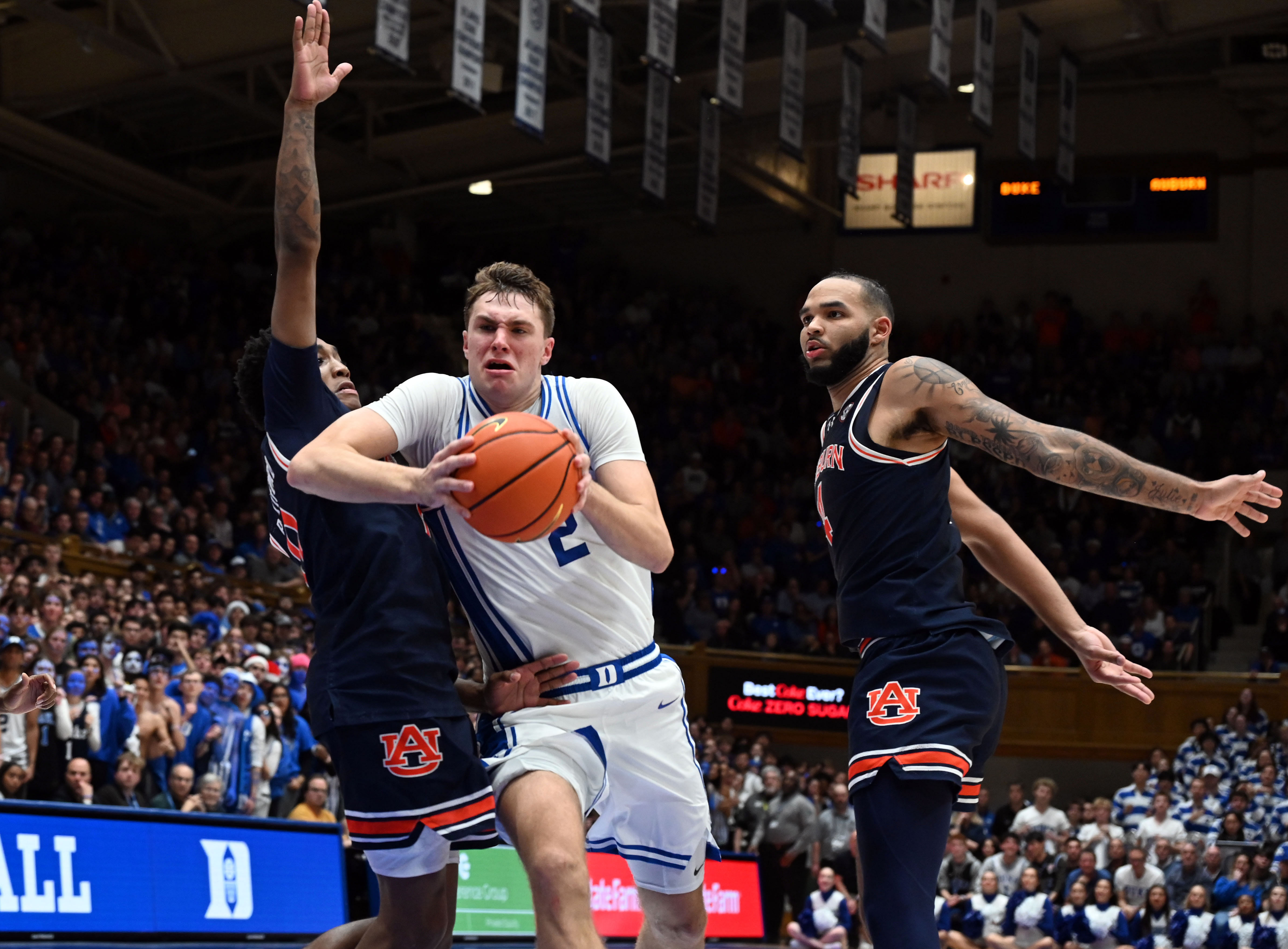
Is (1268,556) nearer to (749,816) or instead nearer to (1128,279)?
(1128,279)

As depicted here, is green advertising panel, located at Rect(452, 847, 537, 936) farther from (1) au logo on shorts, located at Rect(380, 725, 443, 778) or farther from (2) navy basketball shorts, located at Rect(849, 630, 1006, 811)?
(1) au logo on shorts, located at Rect(380, 725, 443, 778)

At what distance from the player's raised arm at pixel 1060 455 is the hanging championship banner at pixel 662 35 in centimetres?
1307

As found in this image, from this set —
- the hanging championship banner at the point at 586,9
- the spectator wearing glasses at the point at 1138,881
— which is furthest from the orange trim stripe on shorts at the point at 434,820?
the spectator wearing glasses at the point at 1138,881

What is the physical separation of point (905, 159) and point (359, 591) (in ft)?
62.1

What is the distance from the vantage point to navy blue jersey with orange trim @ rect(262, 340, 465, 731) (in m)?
4.32

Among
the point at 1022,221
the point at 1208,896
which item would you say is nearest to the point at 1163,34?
the point at 1022,221

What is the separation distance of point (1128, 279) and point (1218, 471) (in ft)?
18.8

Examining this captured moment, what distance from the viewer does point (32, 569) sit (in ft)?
45.0

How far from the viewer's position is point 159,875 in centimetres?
1011

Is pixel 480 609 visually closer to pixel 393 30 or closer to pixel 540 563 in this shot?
pixel 540 563

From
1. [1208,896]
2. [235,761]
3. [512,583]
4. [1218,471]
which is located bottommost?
[1208,896]

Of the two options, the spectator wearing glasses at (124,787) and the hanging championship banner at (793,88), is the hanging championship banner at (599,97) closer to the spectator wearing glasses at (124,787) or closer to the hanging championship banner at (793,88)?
the hanging championship banner at (793,88)

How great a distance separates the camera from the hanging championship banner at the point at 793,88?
19.2 metres

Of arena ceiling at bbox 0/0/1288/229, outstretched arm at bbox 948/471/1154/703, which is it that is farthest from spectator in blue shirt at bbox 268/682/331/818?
arena ceiling at bbox 0/0/1288/229
